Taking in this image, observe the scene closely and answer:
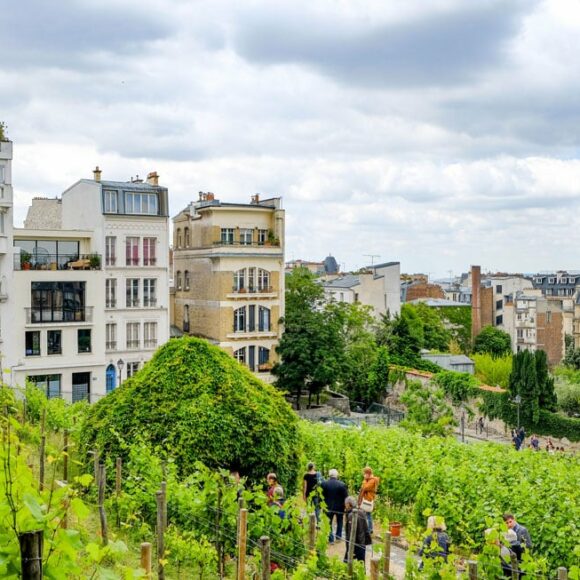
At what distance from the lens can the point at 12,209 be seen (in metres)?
36.8

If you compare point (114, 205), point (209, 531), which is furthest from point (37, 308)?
point (209, 531)

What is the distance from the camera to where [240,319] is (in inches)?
1788

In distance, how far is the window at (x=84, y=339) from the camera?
3909 centimetres

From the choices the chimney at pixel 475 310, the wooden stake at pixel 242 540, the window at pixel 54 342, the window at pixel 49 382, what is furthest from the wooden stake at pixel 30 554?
the chimney at pixel 475 310

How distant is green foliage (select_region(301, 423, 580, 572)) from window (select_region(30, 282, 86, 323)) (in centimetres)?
2092

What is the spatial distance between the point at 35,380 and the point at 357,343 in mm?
20245

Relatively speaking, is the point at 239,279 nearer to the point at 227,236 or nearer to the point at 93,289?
the point at 227,236

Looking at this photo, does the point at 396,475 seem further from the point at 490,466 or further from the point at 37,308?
the point at 37,308

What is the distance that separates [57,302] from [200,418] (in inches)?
1033

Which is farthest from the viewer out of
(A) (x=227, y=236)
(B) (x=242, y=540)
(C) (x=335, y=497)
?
(A) (x=227, y=236)

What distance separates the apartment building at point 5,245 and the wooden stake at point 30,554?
3482 centimetres

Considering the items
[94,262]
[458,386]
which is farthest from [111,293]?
[458,386]

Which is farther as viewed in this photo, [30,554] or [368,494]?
[368,494]

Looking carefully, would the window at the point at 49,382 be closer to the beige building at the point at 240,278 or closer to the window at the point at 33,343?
the window at the point at 33,343
